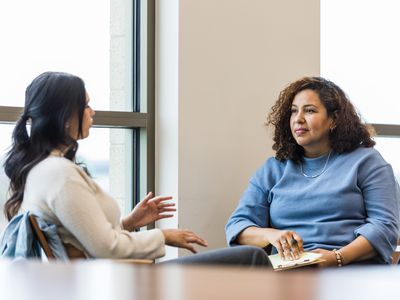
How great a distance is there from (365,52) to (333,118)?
3.88ft

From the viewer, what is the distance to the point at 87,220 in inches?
83.1

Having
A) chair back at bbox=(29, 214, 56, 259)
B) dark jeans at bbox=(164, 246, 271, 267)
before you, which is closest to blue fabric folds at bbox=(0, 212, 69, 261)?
chair back at bbox=(29, 214, 56, 259)

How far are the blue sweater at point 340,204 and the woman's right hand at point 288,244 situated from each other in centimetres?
14

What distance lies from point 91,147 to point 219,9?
0.81 m

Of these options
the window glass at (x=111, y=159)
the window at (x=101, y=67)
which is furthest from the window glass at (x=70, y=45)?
the window glass at (x=111, y=159)

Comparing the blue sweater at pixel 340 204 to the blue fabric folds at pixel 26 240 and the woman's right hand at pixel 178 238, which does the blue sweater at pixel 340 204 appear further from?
the blue fabric folds at pixel 26 240

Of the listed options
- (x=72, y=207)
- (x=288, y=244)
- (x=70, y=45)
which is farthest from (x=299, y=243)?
(x=70, y=45)

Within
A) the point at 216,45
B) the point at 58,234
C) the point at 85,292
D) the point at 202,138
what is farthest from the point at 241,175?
the point at 85,292

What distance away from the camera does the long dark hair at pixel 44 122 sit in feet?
7.48

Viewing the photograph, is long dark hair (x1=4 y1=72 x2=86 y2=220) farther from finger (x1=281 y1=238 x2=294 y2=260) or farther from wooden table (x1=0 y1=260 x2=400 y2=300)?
wooden table (x1=0 y1=260 x2=400 y2=300)

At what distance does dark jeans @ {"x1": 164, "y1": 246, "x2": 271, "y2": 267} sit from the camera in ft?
7.22

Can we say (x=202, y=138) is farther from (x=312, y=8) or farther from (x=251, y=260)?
(x=251, y=260)

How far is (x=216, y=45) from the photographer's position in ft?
11.5

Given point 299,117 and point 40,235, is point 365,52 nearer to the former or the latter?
point 299,117
